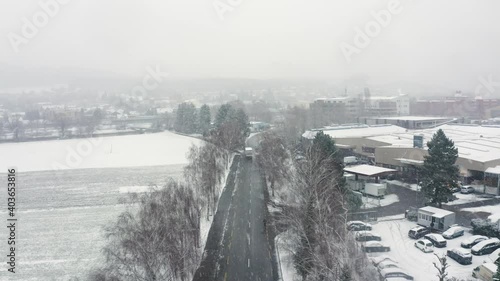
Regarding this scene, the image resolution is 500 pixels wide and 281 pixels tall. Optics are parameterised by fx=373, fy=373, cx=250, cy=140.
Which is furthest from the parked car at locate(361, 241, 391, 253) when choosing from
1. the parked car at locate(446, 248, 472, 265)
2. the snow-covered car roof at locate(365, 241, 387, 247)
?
the parked car at locate(446, 248, 472, 265)

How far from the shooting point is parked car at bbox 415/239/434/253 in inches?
420

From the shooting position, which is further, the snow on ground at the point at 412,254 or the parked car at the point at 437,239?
the parked car at the point at 437,239

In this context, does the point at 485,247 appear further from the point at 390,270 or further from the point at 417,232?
the point at 390,270

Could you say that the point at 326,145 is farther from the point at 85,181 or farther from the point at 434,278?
the point at 85,181

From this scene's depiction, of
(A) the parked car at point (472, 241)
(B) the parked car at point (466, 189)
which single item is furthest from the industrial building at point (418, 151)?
(A) the parked car at point (472, 241)

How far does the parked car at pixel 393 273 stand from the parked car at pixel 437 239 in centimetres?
244

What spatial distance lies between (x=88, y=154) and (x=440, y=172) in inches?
1183

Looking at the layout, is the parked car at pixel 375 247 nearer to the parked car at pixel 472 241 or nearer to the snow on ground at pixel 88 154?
the parked car at pixel 472 241

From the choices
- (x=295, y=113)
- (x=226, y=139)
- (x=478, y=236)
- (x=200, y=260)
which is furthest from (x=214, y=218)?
(x=295, y=113)

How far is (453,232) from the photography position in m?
11.6

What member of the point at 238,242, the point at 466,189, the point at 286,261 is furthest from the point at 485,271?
the point at 466,189

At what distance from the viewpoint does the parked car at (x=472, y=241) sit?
10.8 m

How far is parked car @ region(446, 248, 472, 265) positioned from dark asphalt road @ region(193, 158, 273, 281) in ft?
16.3

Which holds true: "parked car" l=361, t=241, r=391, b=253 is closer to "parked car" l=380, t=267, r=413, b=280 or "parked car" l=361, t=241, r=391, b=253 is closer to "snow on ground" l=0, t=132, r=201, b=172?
"parked car" l=380, t=267, r=413, b=280
